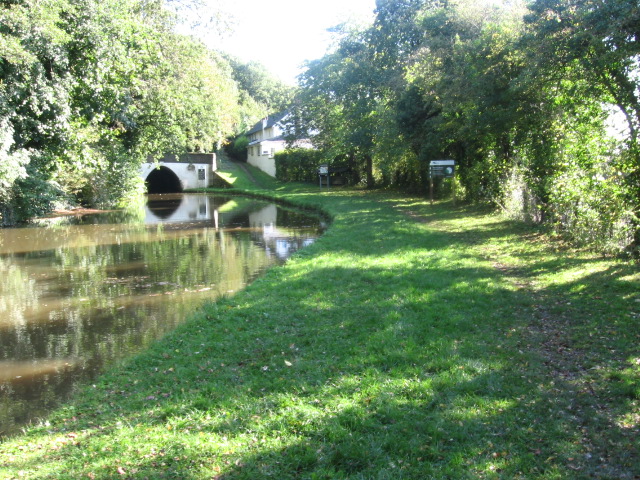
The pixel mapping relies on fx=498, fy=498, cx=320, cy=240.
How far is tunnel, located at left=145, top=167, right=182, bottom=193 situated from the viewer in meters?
51.4

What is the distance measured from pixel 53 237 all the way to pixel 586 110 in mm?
17759

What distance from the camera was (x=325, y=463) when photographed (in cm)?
359

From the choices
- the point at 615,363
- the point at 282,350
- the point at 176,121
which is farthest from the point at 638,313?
the point at 176,121

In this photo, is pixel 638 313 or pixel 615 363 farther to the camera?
pixel 638 313

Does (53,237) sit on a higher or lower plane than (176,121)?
lower

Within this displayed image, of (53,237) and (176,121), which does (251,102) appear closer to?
(176,121)

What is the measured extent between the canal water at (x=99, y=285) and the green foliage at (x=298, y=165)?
24.8 meters

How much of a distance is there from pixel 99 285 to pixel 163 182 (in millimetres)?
44510

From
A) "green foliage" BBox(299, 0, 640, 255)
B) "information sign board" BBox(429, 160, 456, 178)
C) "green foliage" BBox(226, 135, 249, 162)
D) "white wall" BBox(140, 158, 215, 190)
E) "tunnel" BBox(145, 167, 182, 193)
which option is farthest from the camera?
"green foliage" BBox(226, 135, 249, 162)

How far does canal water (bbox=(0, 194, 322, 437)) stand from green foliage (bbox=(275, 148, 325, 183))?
978 inches

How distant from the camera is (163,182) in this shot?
53.0m

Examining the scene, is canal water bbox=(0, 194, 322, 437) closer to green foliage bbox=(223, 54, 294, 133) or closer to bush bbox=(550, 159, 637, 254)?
bush bbox=(550, 159, 637, 254)

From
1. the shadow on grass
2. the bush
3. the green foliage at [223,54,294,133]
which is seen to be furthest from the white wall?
the shadow on grass

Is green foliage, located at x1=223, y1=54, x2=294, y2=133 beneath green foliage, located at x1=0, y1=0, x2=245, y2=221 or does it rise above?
above
